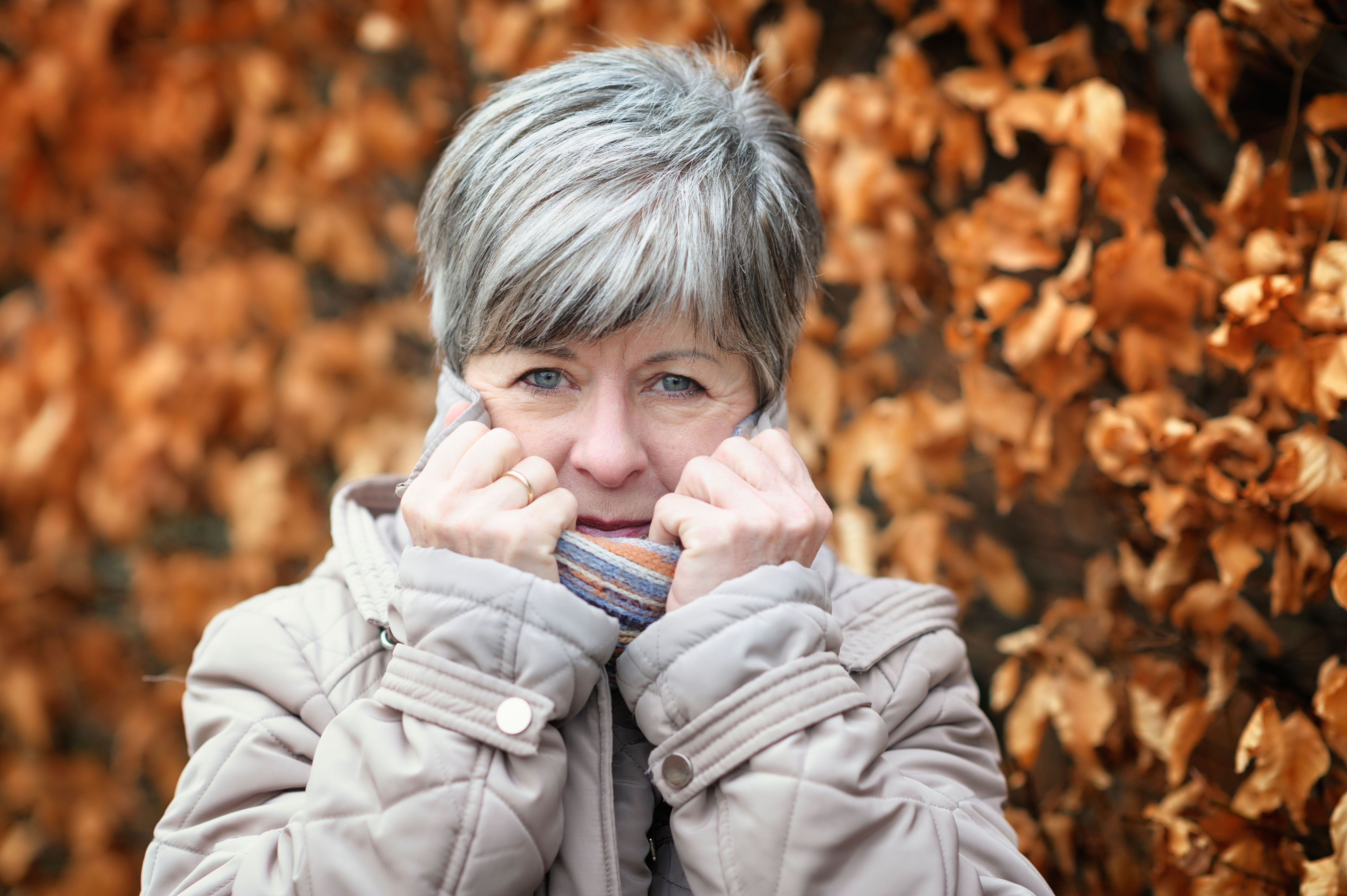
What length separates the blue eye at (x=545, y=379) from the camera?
4.25ft

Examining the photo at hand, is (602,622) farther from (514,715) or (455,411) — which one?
(455,411)

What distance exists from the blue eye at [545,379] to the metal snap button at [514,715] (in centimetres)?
44

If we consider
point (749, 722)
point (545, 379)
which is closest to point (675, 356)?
point (545, 379)

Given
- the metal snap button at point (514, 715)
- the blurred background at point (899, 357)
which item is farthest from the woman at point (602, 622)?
the blurred background at point (899, 357)

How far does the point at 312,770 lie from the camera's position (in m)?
1.09

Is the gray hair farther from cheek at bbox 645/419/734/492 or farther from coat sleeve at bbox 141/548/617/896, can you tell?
coat sleeve at bbox 141/548/617/896

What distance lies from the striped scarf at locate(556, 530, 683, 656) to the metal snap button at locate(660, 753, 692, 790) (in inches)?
6.9

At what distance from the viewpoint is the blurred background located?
4.93 ft

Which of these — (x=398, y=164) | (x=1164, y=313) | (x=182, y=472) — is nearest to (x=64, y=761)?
(x=182, y=472)

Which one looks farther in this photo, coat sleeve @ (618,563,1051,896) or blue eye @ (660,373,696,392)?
blue eye @ (660,373,696,392)

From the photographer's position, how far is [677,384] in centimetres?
132

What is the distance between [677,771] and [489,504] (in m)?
0.38

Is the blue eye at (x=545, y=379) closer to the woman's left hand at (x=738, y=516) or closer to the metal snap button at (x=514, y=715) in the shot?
the woman's left hand at (x=738, y=516)

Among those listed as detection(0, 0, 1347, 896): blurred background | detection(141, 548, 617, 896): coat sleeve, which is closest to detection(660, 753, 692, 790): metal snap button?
detection(141, 548, 617, 896): coat sleeve
